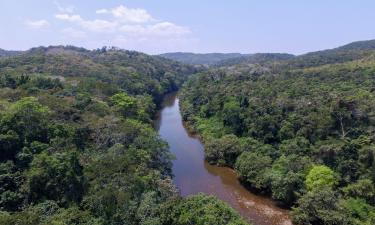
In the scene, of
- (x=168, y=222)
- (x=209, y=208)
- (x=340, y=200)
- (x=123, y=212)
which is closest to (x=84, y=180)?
(x=123, y=212)

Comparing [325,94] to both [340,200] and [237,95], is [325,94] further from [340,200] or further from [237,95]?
[340,200]

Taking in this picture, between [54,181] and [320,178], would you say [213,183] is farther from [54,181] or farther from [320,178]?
[54,181]

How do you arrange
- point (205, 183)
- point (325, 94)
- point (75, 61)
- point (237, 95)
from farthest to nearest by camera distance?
1. point (75, 61)
2. point (237, 95)
3. point (325, 94)
4. point (205, 183)

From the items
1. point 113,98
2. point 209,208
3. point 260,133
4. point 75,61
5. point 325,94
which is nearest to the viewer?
point 209,208

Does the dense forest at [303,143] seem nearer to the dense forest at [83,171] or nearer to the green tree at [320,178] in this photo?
the green tree at [320,178]

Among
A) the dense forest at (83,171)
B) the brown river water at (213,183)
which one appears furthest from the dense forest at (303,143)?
the dense forest at (83,171)

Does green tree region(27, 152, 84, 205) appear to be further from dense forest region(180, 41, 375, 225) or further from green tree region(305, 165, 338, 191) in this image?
green tree region(305, 165, 338, 191)
